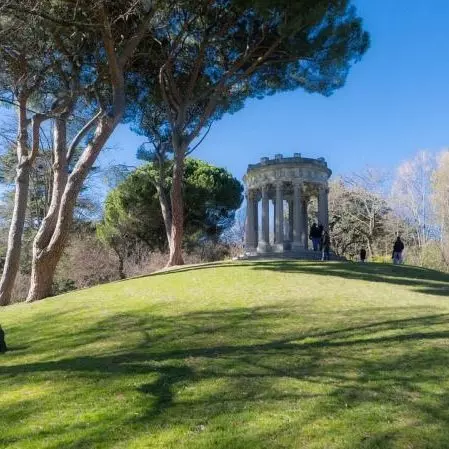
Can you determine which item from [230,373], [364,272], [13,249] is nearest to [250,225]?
[364,272]

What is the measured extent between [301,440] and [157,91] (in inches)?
724

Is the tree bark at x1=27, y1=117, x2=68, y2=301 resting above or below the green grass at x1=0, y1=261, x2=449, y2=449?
above

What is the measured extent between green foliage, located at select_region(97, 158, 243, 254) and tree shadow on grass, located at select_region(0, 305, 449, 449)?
71.4 ft

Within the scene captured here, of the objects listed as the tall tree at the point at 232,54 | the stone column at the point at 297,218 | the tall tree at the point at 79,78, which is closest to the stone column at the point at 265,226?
the stone column at the point at 297,218

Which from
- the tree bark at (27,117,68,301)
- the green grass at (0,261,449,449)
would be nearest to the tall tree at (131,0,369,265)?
the tree bark at (27,117,68,301)

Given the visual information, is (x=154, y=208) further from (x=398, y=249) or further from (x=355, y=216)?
(x=355, y=216)

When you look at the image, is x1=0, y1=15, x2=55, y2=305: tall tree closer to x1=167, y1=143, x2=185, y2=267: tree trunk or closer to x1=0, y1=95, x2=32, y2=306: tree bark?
x1=0, y1=95, x2=32, y2=306: tree bark

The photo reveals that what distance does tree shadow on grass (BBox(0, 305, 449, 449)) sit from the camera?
4496 mm

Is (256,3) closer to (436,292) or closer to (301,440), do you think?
(436,292)

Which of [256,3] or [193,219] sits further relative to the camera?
[193,219]

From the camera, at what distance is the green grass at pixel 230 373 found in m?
4.48

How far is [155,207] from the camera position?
101 ft

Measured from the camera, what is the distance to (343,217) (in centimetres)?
4128

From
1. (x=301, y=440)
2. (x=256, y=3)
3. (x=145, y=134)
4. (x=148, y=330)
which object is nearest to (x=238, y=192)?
(x=145, y=134)
